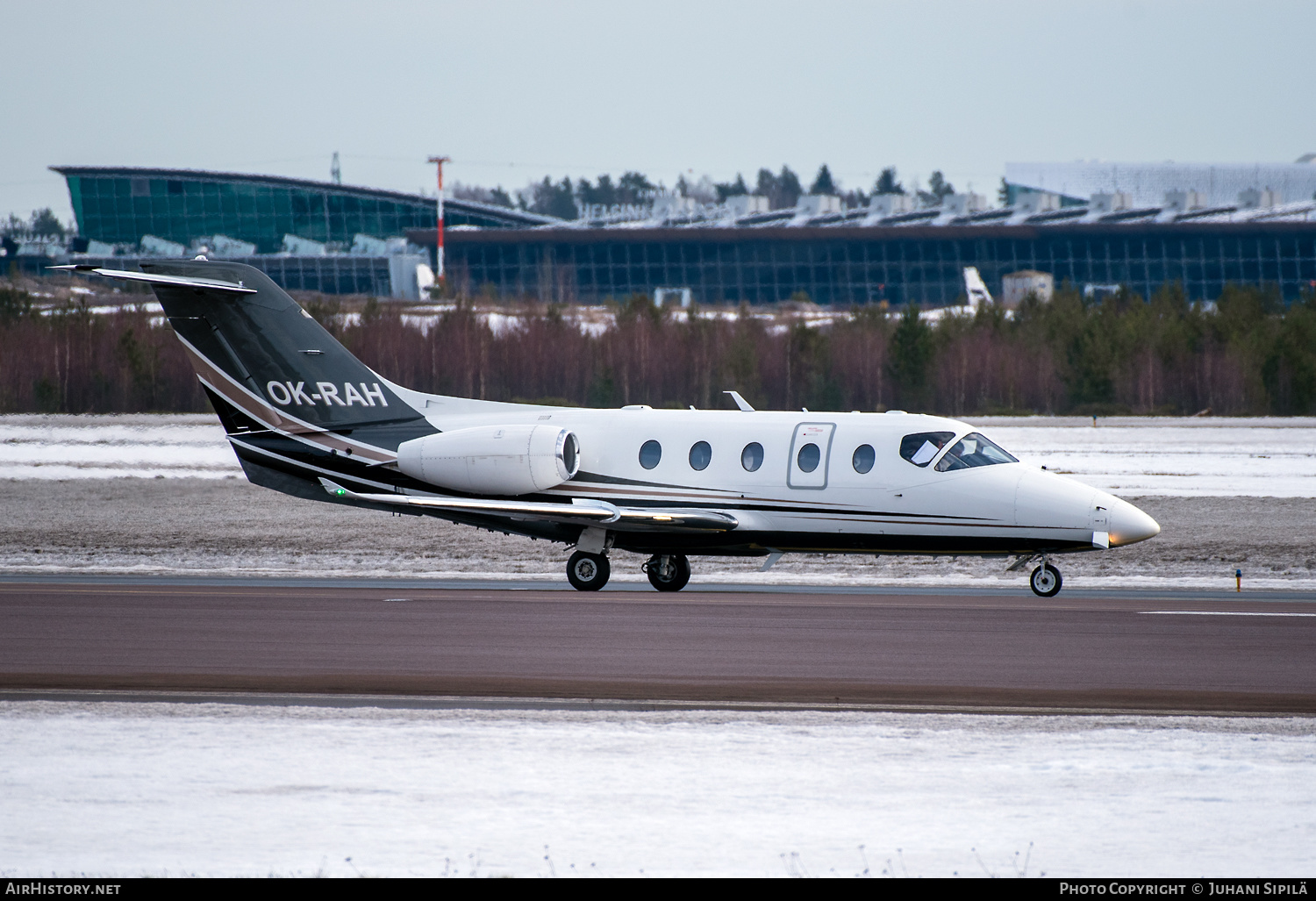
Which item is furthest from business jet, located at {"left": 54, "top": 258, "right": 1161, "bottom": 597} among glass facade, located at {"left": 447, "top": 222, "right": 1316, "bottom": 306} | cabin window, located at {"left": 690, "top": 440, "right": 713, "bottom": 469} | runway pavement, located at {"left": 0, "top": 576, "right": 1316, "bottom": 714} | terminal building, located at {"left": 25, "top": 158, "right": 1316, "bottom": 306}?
glass facade, located at {"left": 447, "top": 222, "right": 1316, "bottom": 306}

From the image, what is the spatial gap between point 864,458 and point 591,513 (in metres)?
3.67

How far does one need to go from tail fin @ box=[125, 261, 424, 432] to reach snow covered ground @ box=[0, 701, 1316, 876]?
34.0ft

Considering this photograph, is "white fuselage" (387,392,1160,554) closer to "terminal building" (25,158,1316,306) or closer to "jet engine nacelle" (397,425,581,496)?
"jet engine nacelle" (397,425,581,496)

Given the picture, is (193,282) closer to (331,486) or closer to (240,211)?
(331,486)

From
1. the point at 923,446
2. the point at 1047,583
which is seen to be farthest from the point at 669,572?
the point at 1047,583

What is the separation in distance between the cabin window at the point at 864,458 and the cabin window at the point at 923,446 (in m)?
0.38

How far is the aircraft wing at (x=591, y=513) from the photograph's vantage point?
20516mm

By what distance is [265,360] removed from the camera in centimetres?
2231

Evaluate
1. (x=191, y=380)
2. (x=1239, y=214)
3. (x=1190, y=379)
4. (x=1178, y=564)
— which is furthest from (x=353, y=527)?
(x=1239, y=214)

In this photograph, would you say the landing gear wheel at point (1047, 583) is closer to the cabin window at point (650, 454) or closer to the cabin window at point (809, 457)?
the cabin window at point (809, 457)

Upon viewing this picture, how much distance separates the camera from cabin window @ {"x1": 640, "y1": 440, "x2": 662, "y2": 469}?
21281 mm

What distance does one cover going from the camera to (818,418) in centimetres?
2111

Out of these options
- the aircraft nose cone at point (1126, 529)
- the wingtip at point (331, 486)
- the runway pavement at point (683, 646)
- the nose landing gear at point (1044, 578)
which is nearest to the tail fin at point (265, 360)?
the wingtip at point (331, 486)
